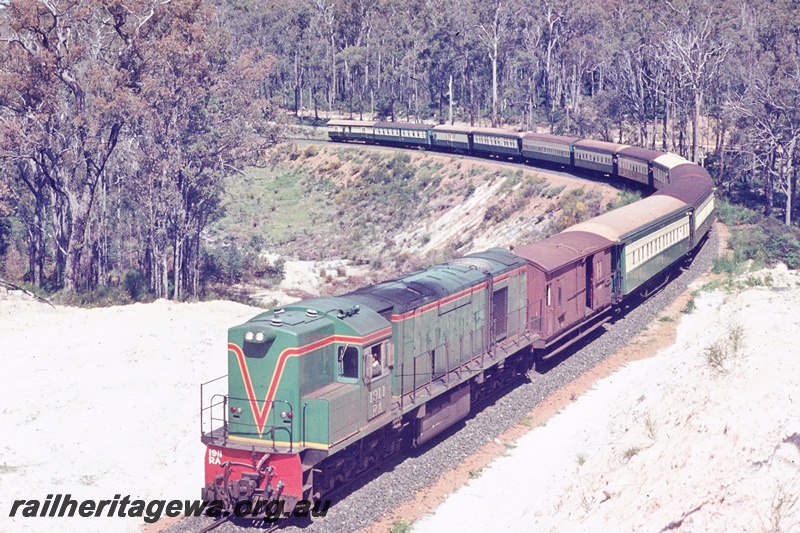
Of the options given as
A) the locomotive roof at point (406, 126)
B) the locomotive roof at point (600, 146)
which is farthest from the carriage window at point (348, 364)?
the locomotive roof at point (406, 126)

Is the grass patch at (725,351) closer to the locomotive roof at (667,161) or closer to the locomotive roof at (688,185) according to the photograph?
the locomotive roof at (688,185)

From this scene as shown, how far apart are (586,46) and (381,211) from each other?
2057 inches

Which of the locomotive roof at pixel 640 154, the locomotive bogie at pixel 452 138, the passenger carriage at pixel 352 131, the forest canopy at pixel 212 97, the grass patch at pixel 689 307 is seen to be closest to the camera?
the grass patch at pixel 689 307

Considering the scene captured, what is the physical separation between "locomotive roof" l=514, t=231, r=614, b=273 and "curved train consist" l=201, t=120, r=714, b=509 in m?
0.07

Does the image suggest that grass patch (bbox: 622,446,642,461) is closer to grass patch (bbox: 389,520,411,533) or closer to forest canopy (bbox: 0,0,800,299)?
grass patch (bbox: 389,520,411,533)

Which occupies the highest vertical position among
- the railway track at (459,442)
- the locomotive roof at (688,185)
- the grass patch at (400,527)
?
the locomotive roof at (688,185)

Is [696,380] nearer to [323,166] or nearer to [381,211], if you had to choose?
[381,211]

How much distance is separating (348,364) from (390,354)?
1.27m

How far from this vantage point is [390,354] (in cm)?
1800

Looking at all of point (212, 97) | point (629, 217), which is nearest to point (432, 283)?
point (629, 217)

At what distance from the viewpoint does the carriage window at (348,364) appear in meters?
16.9

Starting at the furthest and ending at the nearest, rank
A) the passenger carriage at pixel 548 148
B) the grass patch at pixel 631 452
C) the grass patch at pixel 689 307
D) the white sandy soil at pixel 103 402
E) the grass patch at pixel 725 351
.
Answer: the passenger carriage at pixel 548 148, the grass patch at pixel 689 307, the white sandy soil at pixel 103 402, the grass patch at pixel 725 351, the grass patch at pixel 631 452

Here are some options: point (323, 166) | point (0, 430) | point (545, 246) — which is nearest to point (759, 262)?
point (545, 246)

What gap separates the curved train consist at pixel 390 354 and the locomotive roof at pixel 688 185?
29.2 feet
